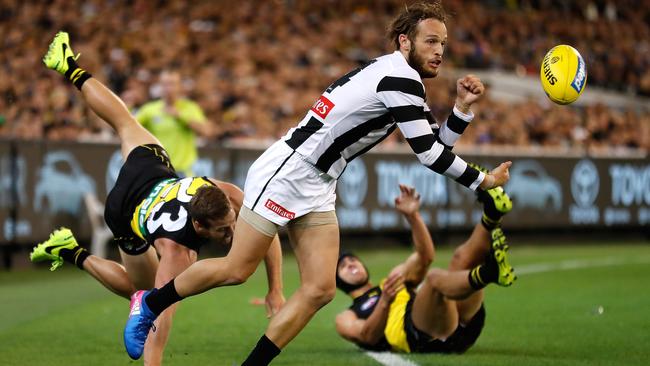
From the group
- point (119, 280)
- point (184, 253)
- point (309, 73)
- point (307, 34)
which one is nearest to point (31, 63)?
point (309, 73)

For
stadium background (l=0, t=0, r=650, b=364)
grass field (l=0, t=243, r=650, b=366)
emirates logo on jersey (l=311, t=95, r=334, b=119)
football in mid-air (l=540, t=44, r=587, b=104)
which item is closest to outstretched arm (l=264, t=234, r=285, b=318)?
grass field (l=0, t=243, r=650, b=366)

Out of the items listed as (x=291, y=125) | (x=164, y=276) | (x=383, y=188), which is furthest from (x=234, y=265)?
(x=291, y=125)

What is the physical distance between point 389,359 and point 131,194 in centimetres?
234

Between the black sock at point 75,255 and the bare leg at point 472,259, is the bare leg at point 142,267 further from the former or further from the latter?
the bare leg at point 472,259

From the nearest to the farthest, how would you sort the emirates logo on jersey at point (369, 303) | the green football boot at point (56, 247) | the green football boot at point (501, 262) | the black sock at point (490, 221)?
the green football boot at point (501, 262) < the black sock at point (490, 221) < the emirates logo on jersey at point (369, 303) < the green football boot at point (56, 247)

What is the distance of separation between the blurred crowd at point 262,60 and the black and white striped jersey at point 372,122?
25.7 feet

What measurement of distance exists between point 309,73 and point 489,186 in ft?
52.0

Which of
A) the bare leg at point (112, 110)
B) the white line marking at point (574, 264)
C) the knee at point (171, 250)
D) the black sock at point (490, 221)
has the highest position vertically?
the bare leg at point (112, 110)

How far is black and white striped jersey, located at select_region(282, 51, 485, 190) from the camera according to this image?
6398 millimetres

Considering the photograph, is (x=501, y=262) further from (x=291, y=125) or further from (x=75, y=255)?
(x=291, y=125)

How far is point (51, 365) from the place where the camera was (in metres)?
7.95

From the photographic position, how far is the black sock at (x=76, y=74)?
8.87 metres

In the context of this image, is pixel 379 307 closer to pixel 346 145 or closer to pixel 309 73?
pixel 346 145

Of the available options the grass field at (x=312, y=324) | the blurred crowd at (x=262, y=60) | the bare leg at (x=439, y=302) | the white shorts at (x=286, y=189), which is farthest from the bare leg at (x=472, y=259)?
the blurred crowd at (x=262, y=60)
